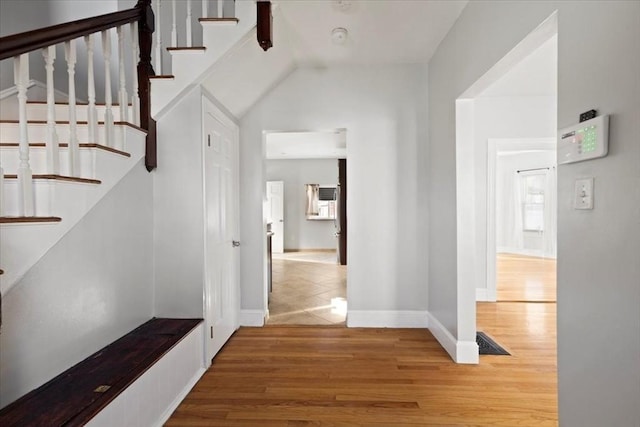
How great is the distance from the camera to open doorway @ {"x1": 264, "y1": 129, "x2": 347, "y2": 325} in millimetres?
5191

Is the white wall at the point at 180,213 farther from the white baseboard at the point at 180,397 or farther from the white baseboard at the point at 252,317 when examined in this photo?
the white baseboard at the point at 252,317

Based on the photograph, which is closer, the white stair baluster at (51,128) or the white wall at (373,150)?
the white stair baluster at (51,128)

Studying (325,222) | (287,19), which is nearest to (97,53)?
(287,19)

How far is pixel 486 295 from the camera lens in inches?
169

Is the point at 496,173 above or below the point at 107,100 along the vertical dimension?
below

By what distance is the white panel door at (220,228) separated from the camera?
250 centimetres

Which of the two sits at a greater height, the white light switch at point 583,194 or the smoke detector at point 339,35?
the smoke detector at point 339,35

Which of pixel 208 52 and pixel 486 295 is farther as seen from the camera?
pixel 486 295

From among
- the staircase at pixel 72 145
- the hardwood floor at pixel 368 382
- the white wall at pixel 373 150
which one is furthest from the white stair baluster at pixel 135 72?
the hardwood floor at pixel 368 382

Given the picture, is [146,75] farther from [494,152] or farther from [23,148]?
[494,152]

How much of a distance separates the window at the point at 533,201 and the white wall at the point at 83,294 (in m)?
8.52

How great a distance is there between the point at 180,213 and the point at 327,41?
6.20 feet

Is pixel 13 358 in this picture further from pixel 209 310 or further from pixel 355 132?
pixel 355 132

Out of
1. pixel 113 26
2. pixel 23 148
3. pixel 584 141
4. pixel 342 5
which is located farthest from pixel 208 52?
pixel 584 141
